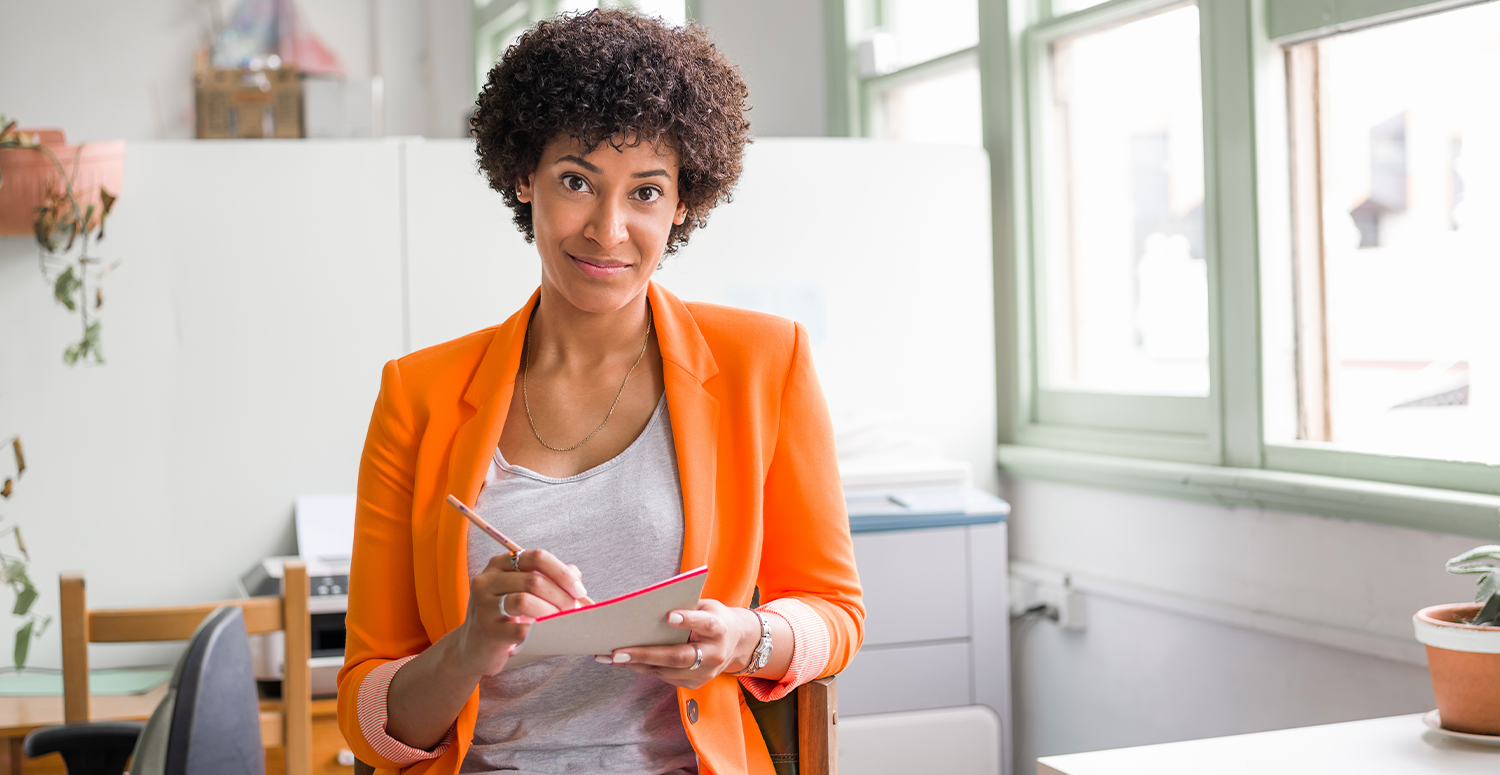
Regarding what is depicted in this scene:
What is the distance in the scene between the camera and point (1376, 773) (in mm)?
1312

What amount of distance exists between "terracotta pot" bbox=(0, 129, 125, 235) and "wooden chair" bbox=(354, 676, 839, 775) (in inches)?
62.5

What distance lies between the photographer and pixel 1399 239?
6.88 feet

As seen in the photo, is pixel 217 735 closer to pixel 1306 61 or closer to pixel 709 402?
pixel 709 402

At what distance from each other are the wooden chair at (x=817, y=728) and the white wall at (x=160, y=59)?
4837mm

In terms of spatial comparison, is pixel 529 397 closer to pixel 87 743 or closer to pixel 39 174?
pixel 87 743

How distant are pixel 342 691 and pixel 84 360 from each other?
61.7 inches

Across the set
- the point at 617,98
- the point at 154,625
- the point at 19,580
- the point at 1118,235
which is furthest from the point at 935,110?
the point at 19,580

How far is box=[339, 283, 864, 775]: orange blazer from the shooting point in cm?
131

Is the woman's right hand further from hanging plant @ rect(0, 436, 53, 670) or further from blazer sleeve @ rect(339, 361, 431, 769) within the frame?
hanging plant @ rect(0, 436, 53, 670)

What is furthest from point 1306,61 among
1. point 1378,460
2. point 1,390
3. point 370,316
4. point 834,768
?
point 1,390

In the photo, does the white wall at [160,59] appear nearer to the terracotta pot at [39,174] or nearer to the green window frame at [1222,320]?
the terracotta pot at [39,174]

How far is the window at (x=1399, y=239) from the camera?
76.8 inches

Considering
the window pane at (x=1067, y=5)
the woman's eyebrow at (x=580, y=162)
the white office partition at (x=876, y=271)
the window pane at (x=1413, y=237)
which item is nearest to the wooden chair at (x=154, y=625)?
the woman's eyebrow at (x=580, y=162)

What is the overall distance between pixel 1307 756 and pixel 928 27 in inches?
99.4
